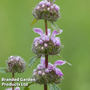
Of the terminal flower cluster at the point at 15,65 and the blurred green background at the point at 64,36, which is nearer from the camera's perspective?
the terminal flower cluster at the point at 15,65

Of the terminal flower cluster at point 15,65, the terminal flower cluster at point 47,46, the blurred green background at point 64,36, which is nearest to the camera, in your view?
the terminal flower cluster at point 47,46

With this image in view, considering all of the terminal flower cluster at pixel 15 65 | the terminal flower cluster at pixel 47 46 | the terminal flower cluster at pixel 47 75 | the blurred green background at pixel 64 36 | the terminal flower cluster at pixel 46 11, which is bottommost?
the terminal flower cluster at pixel 47 75

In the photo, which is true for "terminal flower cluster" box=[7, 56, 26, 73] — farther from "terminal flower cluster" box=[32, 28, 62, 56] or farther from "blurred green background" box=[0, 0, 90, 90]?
"blurred green background" box=[0, 0, 90, 90]

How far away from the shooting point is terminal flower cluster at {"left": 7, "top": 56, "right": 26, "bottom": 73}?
90.0 inches

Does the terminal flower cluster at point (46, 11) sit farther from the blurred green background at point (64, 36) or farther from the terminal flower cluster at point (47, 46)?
the blurred green background at point (64, 36)

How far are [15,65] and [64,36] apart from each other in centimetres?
359

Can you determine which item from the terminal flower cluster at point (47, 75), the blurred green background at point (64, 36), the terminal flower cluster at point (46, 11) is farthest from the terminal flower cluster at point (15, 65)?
the blurred green background at point (64, 36)

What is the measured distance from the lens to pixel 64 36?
5.80 meters

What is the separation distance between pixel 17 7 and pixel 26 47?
1.76m

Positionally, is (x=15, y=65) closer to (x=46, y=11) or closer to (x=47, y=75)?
(x=47, y=75)

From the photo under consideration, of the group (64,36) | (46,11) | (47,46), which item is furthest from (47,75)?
(64,36)

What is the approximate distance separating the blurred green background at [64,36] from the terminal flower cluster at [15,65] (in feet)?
7.19

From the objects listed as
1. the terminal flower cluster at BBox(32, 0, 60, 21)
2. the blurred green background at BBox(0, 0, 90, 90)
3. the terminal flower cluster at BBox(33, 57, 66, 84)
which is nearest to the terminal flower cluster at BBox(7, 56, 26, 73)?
the terminal flower cluster at BBox(33, 57, 66, 84)

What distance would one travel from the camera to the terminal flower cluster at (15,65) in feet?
7.50
